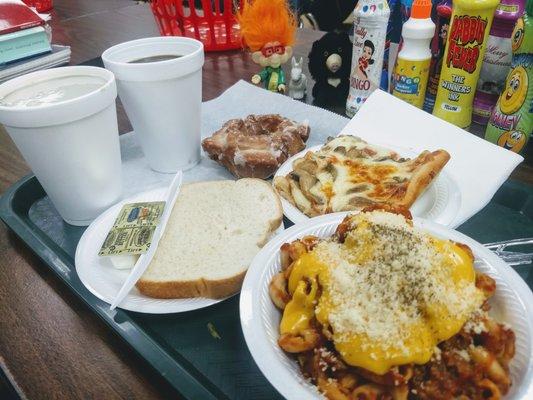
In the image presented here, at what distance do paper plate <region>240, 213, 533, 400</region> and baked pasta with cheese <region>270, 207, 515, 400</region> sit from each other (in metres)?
0.02

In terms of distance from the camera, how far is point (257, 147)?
1.48 meters

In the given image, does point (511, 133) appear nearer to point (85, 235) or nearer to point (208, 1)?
point (85, 235)

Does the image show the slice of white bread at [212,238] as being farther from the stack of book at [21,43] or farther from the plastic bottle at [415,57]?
the stack of book at [21,43]

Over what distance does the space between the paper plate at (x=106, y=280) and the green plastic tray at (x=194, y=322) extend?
29 millimetres

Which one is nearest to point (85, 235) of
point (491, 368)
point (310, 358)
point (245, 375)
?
point (245, 375)

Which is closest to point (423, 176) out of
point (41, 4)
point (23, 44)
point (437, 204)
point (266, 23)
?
point (437, 204)

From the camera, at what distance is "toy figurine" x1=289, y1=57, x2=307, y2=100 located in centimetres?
186

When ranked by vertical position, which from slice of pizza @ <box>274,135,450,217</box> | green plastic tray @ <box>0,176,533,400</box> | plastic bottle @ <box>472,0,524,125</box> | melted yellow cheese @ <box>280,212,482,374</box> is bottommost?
green plastic tray @ <box>0,176,533,400</box>

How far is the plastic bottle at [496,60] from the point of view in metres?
1.34

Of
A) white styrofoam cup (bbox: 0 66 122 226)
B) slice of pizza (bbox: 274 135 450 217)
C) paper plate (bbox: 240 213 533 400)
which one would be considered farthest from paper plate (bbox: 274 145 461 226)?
white styrofoam cup (bbox: 0 66 122 226)

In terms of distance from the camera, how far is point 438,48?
157cm

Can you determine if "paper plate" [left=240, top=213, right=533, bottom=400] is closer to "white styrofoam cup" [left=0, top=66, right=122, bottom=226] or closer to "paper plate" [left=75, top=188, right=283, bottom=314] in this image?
"paper plate" [left=75, top=188, right=283, bottom=314]

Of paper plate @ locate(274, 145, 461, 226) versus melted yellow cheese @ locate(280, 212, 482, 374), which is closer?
melted yellow cheese @ locate(280, 212, 482, 374)

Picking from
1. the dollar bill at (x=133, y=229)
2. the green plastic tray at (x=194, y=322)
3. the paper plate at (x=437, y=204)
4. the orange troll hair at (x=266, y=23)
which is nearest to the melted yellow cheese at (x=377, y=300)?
the green plastic tray at (x=194, y=322)
